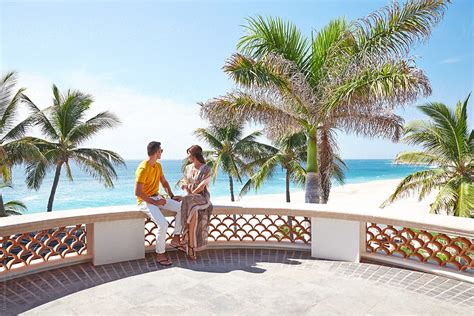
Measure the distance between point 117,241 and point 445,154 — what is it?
11.6 metres

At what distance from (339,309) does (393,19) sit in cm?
638

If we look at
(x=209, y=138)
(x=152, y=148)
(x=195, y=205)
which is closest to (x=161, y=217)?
(x=195, y=205)

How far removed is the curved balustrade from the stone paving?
181 mm

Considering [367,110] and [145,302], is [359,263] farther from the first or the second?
[367,110]

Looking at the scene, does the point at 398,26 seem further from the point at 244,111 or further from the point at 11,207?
the point at 11,207

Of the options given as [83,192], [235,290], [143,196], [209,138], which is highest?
[209,138]

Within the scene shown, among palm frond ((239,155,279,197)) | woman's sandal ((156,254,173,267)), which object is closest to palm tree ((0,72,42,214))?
palm frond ((239,155,279,197))

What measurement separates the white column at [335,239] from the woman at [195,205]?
171 cm

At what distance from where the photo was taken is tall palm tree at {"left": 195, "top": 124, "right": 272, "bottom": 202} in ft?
70.5

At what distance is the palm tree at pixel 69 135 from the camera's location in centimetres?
1755

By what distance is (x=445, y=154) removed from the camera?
40.7ft

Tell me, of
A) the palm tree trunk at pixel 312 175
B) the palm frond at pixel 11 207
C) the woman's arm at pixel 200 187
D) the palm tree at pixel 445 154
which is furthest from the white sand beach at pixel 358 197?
the woman's arm at pixel 200 187

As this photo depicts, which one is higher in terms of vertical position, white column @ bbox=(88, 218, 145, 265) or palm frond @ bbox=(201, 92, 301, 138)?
palm frond @ bbox=(201, 92, 301, 138)

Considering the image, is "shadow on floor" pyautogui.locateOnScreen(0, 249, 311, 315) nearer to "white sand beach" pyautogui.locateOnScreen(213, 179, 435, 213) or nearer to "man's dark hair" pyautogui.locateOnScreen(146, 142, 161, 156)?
"man's dark hair" pyautogui.locateOnScreen(146, 142, 161, 156)
